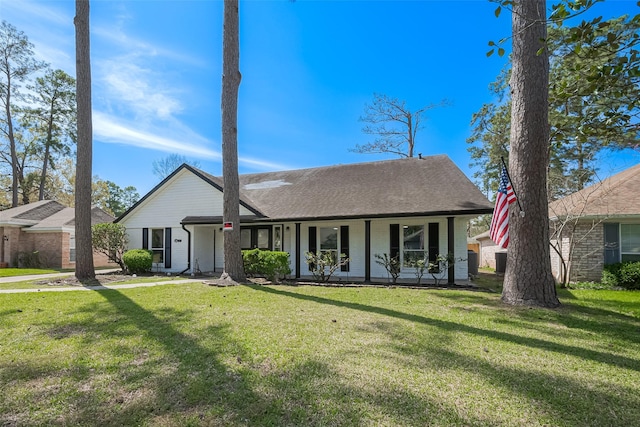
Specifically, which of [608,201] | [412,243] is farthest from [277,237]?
[608,201]

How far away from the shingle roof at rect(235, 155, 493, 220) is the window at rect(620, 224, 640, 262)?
552cm

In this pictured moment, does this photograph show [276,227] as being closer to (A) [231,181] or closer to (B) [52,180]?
(A) [231,181]

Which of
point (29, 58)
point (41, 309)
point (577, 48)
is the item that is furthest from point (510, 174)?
point (29, 58)

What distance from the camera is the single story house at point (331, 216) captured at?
1254 cm

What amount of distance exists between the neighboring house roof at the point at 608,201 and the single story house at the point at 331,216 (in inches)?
165

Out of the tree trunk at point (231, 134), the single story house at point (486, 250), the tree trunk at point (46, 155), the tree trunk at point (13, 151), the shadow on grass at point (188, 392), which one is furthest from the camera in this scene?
the tree trunk at point (46, 155)

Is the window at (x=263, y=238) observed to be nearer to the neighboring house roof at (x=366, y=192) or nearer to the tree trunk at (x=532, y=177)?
the neighboring house roof at (x=366, y=192)

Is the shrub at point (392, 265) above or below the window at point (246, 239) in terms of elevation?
below

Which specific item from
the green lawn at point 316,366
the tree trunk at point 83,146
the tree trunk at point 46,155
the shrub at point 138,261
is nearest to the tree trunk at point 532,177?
the green lawn at point 316,366

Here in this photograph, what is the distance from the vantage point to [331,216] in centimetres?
1300

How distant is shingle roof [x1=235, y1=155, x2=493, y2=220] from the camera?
12.3 m

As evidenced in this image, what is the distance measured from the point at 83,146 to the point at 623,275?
1968cm

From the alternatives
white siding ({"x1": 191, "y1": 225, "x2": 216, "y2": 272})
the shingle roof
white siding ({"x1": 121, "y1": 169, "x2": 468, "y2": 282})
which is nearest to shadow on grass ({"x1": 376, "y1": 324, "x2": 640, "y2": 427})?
the shingle roof

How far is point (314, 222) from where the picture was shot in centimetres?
1412
